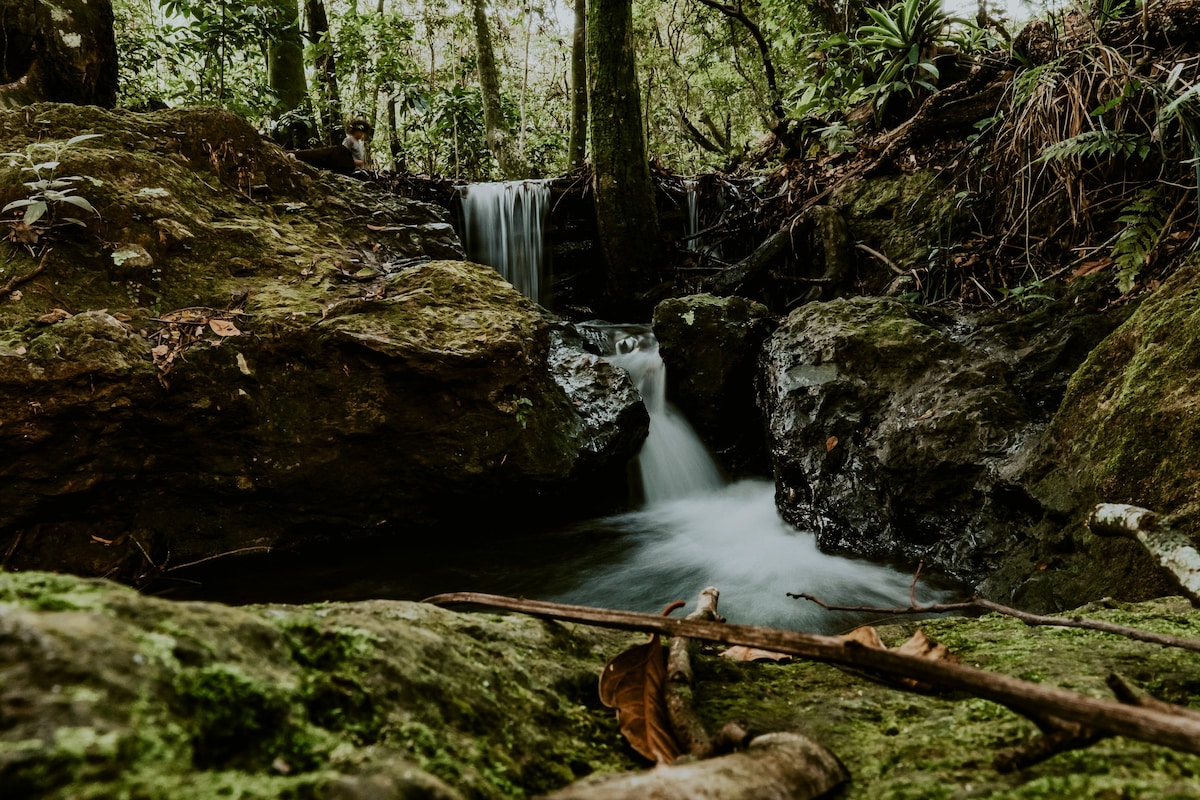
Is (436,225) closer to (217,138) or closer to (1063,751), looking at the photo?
(217,138)

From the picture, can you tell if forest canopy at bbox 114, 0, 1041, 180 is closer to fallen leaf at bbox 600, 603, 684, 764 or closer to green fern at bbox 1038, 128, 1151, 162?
green fern at bbox 1038, 128, 1151, 162

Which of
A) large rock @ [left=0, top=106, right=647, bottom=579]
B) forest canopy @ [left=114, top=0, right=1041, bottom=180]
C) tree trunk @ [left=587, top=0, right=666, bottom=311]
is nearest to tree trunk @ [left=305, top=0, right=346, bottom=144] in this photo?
forest canopy @ [left=114, top=0, right=1041, bottom=180]

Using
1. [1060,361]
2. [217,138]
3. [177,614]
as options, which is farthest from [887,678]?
[217,138]

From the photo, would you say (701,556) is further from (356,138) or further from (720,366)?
(356,138)

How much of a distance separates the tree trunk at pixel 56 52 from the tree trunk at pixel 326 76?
4.70 meters

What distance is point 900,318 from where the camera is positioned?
446cm

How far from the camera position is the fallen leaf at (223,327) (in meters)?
3.76

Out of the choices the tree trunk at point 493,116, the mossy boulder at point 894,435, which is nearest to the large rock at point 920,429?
the mossy boulder at point 894,435

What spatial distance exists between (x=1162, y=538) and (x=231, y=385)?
13.6ft

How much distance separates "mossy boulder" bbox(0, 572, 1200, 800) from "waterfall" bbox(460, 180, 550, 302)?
23.8 ft

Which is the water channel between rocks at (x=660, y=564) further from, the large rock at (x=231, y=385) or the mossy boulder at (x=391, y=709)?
the mossy boulder at (x=391, y=709)

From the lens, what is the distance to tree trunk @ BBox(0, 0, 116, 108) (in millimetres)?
4930

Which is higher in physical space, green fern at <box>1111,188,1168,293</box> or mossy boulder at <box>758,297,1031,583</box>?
green fern at <box>1111,188,1168,293</box>

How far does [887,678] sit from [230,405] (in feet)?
12.1
